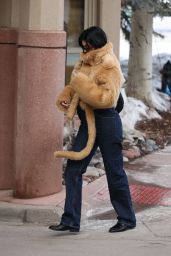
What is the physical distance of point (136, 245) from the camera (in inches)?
232

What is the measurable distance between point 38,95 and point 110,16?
12.7ft

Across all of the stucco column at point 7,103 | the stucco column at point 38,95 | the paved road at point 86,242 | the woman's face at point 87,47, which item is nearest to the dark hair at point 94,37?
the woman's face at point 87,47

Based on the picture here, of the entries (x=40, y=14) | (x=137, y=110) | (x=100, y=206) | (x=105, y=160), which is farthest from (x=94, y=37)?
(x=137, y=110)

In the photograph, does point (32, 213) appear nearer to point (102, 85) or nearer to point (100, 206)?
point (100, 206)

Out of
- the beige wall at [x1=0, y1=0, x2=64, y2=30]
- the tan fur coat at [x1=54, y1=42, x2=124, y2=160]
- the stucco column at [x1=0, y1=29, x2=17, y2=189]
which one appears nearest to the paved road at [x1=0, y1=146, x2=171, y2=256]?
the stucco column at [x1=0, y1=29, x2=17, y2=189]

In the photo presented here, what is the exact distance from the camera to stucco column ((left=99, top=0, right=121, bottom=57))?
10438 millimetres

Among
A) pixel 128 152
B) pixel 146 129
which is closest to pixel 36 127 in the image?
pixel 128 152

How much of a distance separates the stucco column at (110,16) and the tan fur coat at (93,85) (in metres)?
4.45

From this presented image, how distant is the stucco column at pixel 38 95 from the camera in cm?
700

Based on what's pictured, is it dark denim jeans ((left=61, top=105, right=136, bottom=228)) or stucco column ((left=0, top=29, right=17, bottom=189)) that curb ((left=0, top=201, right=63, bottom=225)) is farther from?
stucco column ((left=0, top=29, right=17, bottom=189))

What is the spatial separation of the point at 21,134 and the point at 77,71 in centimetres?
123

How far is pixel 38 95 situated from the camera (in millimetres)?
7020

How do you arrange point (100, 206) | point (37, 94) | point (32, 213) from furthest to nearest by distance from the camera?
point (100, 206), point (37, 94), point (32, 213)

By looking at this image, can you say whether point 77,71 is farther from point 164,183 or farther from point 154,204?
point 164,183
